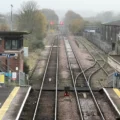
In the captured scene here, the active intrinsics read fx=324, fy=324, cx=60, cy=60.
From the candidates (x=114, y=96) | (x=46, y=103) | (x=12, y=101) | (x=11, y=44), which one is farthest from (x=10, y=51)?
(x=114, y=96)

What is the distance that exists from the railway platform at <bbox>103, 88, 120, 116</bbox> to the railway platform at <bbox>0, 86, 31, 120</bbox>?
481 centimetres

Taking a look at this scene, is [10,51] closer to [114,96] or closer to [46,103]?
[46,103]

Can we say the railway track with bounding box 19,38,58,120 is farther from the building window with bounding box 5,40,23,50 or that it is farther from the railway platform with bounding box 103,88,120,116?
the building window with bounding box 5,40,23,50

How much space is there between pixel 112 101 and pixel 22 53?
11836 mm

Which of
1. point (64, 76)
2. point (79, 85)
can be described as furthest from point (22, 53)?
point (79, 85)

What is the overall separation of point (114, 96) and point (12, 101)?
6061mm

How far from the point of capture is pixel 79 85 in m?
24.1

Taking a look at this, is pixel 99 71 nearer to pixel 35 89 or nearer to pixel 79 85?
pixel 79 85

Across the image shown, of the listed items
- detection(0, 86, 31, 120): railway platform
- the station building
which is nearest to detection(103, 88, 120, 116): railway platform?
detection(0, 86, 31, 120): railway platform

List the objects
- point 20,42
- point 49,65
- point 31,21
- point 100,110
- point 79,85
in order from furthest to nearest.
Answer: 1. point 31,21
2. point 49,65
3. point 20,42
4. point 79,85
5. point 100,110

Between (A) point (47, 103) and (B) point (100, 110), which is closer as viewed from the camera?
(B) point (100, 110)

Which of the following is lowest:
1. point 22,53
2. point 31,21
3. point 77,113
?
point 77,113

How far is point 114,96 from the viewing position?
1930cm

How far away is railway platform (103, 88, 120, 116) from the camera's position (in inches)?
670
